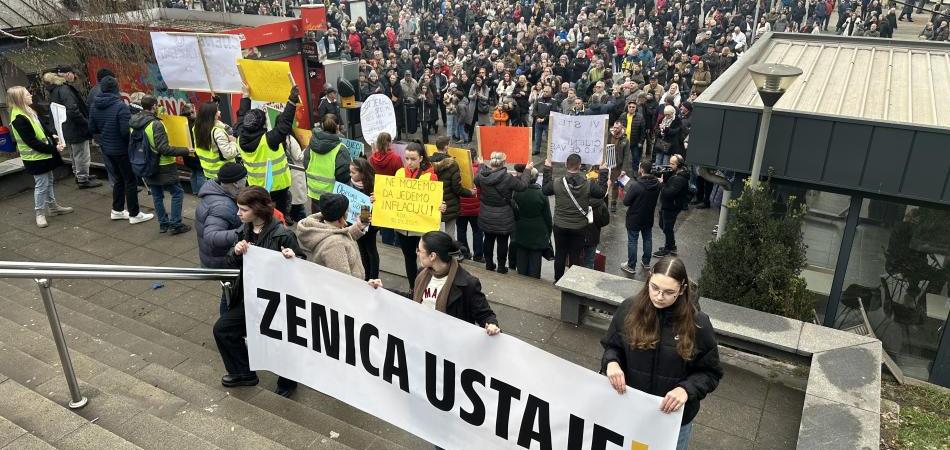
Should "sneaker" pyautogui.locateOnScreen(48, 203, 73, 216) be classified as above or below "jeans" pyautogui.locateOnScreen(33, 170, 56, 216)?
below

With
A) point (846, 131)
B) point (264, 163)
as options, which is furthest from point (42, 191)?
point (846, 131)

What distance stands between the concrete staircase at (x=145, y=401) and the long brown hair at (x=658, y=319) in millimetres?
1995

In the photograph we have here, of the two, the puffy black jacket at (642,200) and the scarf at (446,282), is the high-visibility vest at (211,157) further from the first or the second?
the puffy black jacket at (642,200)

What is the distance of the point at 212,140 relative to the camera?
8164mm

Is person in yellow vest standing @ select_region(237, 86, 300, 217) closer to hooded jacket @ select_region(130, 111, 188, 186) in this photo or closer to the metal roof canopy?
hooded jacket @ select_region(130, 111, 188, 186)

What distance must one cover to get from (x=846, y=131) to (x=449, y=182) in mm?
4112

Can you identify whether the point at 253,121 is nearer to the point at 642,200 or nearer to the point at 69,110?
the point at 69,110

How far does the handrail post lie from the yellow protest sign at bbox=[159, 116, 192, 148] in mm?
4939

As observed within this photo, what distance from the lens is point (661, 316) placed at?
371 centimetres

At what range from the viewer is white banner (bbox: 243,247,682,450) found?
3857 millimetres

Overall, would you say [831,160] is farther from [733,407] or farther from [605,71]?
[605,71]

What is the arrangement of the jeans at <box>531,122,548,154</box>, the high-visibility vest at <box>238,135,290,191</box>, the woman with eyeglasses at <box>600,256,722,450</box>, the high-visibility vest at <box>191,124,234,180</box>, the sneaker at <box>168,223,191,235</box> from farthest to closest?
1. the jeans at <box>531,122,548,154</box>
2. the sneaker at <box>168,223,191,235</box>
3. the high-visibility vest at <box>191,124,234,180</box>
4. the high-visibility vest at <box>238,135,290,191</box>
5. the woman with eyeglasses at <box>600,256,722,450</box>

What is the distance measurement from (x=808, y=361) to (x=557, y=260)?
3.35 m

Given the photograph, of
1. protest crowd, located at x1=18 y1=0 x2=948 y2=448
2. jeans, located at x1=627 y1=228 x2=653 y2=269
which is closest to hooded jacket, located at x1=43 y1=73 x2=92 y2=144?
protest crowd, located at x1=18 y1=0 x2=948 y2=448
